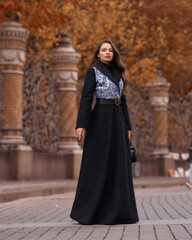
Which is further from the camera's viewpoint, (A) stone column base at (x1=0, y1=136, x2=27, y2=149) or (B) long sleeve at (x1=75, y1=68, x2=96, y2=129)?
(A) stone column base at (x1=0, y1=136, x2=27, y2=149)

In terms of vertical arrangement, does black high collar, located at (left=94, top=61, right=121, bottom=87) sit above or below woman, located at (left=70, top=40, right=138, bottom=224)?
above

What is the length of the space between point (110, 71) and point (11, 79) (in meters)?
11.0

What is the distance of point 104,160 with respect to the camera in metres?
8.56

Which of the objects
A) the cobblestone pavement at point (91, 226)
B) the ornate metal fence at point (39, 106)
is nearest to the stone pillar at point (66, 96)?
the ornate metal fence at point (39, 106)

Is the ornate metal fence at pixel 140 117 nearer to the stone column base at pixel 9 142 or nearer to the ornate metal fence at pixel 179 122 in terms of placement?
the ornate metal fence at pixel 179 122

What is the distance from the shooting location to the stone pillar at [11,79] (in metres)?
19.6

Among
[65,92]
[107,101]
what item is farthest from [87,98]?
[65,92]

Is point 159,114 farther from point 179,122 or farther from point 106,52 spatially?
point 106,52

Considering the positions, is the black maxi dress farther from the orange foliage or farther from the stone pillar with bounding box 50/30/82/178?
the orange foliage

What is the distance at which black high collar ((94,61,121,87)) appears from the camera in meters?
8.80

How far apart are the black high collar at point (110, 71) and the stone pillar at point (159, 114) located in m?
19.4

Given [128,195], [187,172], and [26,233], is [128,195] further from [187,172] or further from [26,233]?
[187,172]

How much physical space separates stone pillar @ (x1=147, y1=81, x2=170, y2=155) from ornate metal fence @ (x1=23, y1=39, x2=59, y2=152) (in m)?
6.59

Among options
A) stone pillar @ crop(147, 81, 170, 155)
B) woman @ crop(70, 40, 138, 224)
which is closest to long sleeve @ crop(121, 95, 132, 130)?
woman @ crop(70, 40, 138, 224)
